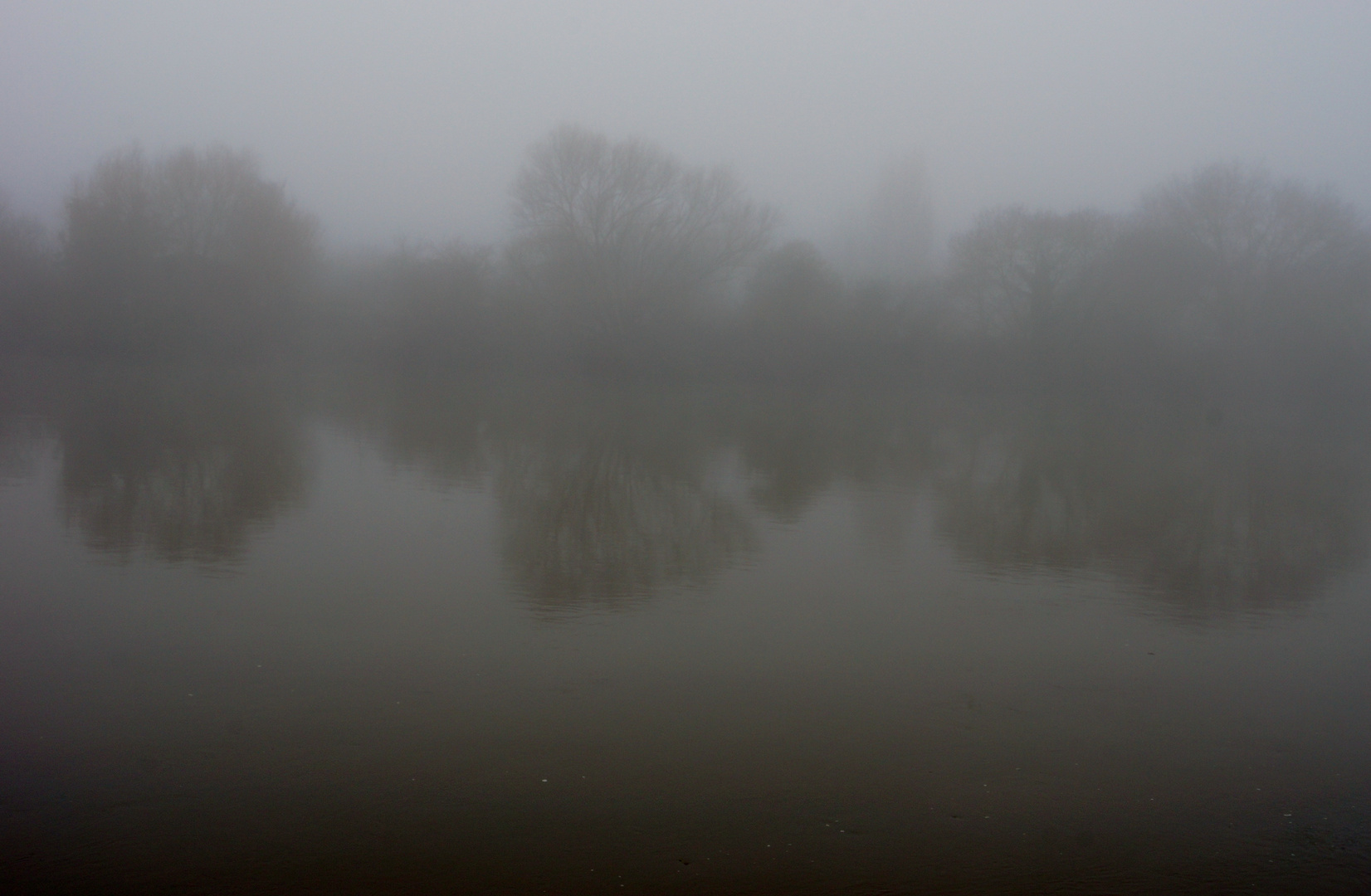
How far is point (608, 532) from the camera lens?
30.9 ft

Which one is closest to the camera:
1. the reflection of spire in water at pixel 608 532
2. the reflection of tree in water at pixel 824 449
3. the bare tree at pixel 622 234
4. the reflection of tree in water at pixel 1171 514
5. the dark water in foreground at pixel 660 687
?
the dark water in foreground at pixel 660 687

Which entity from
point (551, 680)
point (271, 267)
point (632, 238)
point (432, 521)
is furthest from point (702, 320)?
point (551, 680)

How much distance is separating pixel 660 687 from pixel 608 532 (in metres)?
4.03

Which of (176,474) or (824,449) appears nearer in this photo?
(176,474)

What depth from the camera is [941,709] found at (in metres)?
5.34

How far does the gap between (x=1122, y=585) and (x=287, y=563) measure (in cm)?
649

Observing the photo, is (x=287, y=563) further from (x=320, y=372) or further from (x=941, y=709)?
(x=320, y=372)

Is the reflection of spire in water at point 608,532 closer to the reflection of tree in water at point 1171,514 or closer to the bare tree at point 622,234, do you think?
the reflection of tree in water at point 1171,514

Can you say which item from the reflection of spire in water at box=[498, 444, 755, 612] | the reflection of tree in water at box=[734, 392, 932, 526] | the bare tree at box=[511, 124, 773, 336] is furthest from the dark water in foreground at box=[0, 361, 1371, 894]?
the bare tree at box=[511, 124, 773, 336]

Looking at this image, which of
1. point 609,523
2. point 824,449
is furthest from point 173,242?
point 609,523

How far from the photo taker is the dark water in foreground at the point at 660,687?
3.84m

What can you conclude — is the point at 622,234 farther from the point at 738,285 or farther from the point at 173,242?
the point at 173,242

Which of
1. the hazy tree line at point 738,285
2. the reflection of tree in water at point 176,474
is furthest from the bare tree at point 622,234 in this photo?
the reflection of tree in water at point 176,474

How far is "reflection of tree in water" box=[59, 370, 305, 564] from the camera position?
8.53 meters
